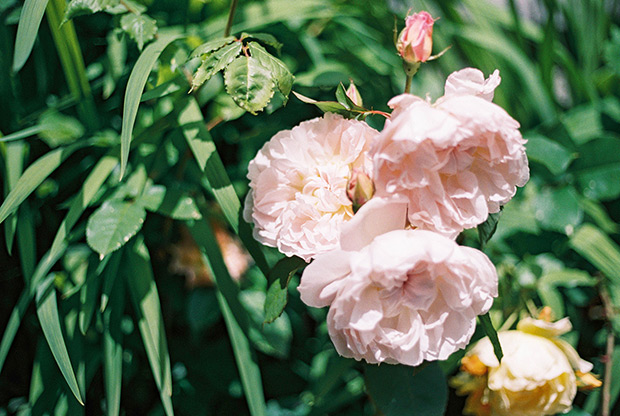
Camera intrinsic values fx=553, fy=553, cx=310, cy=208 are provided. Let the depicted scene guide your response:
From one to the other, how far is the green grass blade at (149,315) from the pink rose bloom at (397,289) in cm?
25

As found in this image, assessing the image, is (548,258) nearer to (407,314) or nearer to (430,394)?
(430,394)

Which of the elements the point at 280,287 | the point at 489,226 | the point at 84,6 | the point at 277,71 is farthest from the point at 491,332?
the point at 84,6

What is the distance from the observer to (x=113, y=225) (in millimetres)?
602

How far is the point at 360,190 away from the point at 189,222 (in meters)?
0.31

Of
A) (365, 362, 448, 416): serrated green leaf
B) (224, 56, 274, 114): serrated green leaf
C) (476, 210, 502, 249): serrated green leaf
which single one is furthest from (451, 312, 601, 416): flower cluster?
(224, 56, 274, 114): serrated green leaf

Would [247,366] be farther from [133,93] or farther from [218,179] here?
[133,93]

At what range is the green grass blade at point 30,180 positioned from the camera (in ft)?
1.93

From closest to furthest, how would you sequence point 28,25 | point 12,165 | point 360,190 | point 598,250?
point 360,190 < point 28,25 < point 12,165 < point 598,250

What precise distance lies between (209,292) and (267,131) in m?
0.26

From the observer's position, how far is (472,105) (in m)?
0.44

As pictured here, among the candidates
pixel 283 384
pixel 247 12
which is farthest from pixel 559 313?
pixel 247 12

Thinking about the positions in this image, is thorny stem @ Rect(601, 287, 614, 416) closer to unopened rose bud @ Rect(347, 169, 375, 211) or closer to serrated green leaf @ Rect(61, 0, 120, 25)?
unopened rose bud @ Rect(347, 169, 375, 211)

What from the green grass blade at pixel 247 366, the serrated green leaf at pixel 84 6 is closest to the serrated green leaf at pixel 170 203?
the green grass blade at pixel 247 366

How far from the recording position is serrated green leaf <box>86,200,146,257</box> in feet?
1.89
